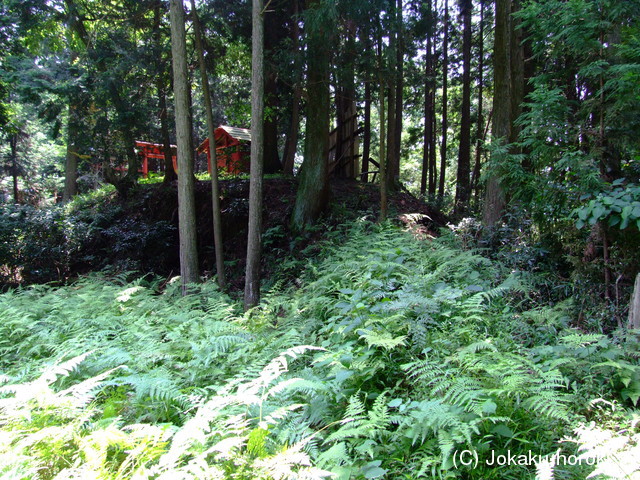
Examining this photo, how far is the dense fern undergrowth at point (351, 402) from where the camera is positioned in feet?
7.11

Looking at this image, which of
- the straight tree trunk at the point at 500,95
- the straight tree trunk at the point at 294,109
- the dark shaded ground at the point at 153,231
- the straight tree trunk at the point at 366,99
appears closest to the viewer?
the straight tree trunk at the point at 500,95

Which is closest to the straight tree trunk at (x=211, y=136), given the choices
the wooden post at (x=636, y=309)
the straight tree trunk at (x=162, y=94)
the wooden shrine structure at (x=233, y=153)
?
the straight tree trunk at (x=162, y=94)

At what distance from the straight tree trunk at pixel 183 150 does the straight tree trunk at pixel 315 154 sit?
10.0 feet

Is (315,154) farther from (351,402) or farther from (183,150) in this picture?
(351,402)

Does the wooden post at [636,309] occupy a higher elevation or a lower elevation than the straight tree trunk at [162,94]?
lower

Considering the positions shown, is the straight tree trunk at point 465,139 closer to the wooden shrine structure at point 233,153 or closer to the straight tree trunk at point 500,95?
the straight tree trunk at point 500,95

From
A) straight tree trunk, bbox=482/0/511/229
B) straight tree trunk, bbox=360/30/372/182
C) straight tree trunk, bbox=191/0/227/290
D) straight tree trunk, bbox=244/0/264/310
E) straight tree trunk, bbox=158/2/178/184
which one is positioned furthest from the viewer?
straight tree trunk, bbox=158/2/178/184

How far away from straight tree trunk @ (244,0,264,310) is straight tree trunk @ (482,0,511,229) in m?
4.66

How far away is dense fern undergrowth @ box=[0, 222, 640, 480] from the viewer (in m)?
2.17

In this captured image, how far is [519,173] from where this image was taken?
18.4ft

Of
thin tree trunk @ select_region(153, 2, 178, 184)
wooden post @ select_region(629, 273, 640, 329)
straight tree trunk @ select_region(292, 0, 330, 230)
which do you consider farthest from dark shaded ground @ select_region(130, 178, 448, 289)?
wooden post @ select_region(629, 273, 640, 329)

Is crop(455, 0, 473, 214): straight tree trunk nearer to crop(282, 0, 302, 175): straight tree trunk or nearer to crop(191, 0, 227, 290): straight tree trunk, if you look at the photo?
crop(282, 0, 302, 175): straight tree trunk

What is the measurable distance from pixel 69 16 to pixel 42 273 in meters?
7.82

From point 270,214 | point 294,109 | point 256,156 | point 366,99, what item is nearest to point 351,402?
point 256,156
